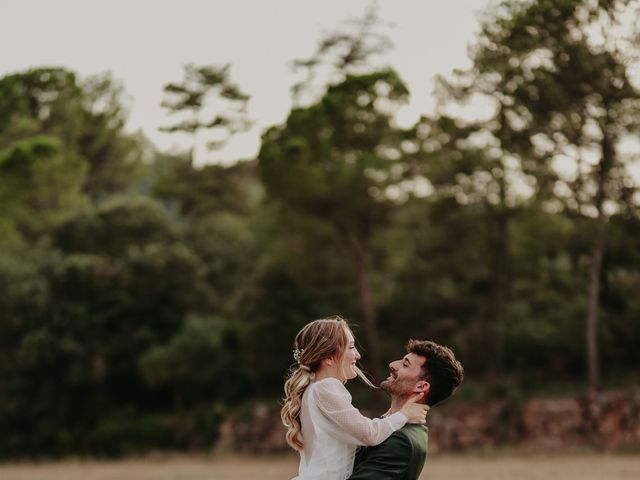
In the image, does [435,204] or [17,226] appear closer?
[435,204]

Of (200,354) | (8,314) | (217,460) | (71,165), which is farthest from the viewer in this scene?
(71,165)

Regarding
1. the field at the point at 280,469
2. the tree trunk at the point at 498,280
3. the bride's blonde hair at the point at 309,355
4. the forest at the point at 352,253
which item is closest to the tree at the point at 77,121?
the forest at the point at 352,253

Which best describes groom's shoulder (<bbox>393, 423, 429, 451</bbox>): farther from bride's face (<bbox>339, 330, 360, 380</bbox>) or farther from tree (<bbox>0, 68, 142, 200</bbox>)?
tree (<bbox>0, 68, 142, 200</bbox>)

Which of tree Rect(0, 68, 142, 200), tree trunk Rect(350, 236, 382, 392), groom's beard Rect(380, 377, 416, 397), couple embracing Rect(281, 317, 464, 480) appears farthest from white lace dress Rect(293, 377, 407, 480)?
tree Rect(0, 68, 142, 200)

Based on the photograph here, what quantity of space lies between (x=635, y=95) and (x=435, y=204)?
20.0 ft

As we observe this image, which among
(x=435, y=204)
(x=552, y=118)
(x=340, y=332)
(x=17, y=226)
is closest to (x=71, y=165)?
(x=17, y=226)

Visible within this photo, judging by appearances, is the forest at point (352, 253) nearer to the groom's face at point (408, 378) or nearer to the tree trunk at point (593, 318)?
the tree trunk at point (593, 318)

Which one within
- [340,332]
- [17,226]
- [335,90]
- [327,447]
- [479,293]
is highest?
[335,90]

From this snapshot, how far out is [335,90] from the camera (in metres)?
28.6

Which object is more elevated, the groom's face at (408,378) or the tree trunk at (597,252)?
the tree trunk at (597,252)

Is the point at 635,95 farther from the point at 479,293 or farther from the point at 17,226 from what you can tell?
the point at 17,226

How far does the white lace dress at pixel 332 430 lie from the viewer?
479 cm

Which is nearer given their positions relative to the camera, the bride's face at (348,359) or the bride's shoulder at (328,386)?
the bride's shoulder at (328,386)

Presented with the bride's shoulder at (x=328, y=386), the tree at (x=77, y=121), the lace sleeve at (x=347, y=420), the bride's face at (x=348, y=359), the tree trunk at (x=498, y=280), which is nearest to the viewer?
the lace sleeve at (x=347, y=420)
